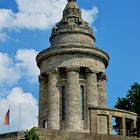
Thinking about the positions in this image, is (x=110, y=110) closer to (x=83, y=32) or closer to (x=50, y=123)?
(x=50, y=123)

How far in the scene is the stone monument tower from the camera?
139ft

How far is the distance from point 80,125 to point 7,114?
7.73 metres

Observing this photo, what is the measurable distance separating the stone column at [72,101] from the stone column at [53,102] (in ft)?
2.92

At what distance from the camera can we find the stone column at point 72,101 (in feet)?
137

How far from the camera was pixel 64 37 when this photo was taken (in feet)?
149

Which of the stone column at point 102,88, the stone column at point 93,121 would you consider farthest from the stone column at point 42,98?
the stone column at point 93,121

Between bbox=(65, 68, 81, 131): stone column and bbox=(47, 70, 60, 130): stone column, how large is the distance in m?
0.89

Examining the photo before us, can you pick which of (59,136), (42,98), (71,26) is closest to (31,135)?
(59,136)

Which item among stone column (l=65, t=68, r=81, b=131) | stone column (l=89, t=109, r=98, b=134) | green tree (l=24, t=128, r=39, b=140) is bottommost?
green tree (l=24, t=128, r=39, b=140)

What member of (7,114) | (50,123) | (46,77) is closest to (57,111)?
(50,123)

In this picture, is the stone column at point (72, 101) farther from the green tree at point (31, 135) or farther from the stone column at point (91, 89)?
the green tree at point (31, 135)

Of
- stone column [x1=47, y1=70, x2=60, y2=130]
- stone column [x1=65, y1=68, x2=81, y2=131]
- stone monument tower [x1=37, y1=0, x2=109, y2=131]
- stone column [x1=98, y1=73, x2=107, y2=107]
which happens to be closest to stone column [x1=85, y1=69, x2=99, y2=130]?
stone monument tower [x1=37, y1=0, x2=109, y2=131]

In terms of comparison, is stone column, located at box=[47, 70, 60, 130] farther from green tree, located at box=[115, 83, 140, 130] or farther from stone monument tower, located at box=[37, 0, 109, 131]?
green tree, located at box=[115, 83, 140, 130]

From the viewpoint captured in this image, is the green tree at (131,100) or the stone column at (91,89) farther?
the green tree at (131,100)
